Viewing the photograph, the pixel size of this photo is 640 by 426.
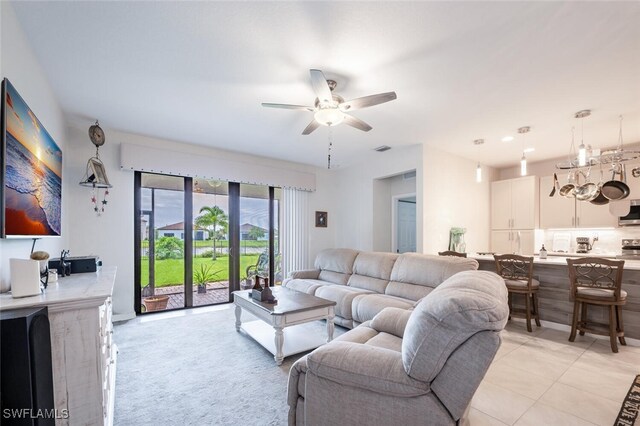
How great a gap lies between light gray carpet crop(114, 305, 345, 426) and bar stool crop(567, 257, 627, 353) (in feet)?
8.84

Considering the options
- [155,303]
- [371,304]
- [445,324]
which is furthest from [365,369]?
[155,303]

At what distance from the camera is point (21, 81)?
1.90 metres

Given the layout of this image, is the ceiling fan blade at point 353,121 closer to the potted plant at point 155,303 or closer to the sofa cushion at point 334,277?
the sofa cushion at point 334,277

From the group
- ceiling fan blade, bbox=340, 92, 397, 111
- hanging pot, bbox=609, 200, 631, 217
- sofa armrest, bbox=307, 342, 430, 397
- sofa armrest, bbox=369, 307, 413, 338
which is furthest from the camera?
hanging pot, bbox=609, 200, 631, 217

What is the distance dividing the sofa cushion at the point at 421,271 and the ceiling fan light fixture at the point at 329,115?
2050 millimetres

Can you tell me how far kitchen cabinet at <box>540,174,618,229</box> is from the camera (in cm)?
464

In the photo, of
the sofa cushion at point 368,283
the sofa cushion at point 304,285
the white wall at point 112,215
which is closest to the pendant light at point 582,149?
the sofa cushion at point 368,283

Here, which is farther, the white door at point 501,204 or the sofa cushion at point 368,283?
the white door at point 501,204

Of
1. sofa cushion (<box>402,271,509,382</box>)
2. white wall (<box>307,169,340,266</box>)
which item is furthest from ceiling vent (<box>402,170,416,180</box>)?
sofa cushion (<box>402,271,509,382</box>)

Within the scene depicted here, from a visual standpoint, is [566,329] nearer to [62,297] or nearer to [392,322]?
[392,322]

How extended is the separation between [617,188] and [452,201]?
1980 millimetres

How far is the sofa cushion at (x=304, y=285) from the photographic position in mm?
4145

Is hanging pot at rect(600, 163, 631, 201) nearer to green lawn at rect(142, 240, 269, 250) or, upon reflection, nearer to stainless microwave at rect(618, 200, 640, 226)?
stainless microwave at rect(618, 200, 640, 226)

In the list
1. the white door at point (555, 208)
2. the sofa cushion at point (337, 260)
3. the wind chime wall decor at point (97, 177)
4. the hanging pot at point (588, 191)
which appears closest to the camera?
the wind chime wall decor at point (97, 177)
